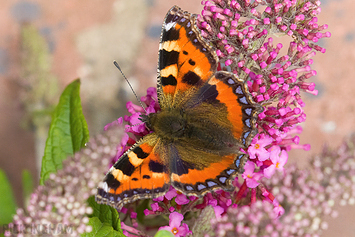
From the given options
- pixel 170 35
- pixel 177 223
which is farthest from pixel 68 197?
pixel 170 35

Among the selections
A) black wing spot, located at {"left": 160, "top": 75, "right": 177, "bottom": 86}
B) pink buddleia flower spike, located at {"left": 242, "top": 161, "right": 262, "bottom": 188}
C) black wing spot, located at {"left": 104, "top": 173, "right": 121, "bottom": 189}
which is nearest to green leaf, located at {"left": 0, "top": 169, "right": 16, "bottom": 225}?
black wing spot, located at {"left": 104, "top": 173, "right": 121, "bottom": 189}

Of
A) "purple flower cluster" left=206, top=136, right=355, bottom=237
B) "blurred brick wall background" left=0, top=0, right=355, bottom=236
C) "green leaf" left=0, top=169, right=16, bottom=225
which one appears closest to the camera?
"purple flower cluster" left=206, top=136, right=355, bottom=237

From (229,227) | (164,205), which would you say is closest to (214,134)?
(164,205)

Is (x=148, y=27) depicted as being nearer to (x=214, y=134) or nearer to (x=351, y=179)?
(x=214, y=134)

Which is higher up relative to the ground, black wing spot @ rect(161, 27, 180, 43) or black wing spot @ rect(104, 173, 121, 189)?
black wing spot @ rect(161, 27, 180, 43)

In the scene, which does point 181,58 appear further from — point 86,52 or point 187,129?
point 86,52

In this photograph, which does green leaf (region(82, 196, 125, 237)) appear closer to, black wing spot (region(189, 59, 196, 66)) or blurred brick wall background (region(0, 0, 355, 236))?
black wing spot (region(189, 59, 196, 66))
